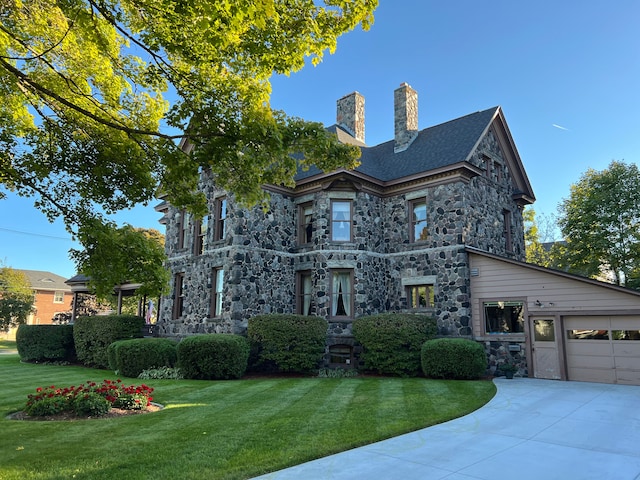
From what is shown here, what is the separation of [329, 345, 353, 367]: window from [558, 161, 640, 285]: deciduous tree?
15.6 m

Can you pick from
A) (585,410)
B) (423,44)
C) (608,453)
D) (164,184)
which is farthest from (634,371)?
(164,184)

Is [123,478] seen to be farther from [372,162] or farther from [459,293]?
[372,162]

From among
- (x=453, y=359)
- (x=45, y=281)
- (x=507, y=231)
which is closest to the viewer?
(x=453, y=359)

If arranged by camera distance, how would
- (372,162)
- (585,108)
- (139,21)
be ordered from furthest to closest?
1. (372,162)
2. (585,108)
3. (139,21)

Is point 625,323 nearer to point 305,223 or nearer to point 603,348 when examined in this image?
point 603,348

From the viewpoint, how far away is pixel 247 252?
17.1 m

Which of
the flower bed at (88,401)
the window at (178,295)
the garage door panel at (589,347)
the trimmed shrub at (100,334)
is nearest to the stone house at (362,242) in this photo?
the window at (178,295)

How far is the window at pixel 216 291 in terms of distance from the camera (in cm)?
1772

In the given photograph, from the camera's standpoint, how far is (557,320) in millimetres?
14195

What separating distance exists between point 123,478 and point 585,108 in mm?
18464

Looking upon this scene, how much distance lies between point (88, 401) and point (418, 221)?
13.2 meters

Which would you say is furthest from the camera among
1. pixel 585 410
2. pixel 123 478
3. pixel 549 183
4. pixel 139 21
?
pixel 549 183

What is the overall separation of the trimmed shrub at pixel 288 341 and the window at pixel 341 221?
367cm

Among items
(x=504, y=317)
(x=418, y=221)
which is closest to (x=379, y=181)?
(x=418, y=221)
